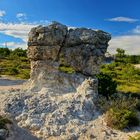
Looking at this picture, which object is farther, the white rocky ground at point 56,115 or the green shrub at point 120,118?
the green shrub at point 120,118

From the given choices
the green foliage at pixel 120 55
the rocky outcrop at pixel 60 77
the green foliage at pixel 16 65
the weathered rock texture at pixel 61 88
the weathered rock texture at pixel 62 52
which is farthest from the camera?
the green foliage at pixel 120 55

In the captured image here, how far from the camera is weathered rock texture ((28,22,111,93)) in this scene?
1137 inches

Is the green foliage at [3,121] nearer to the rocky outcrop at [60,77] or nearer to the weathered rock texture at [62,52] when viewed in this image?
the rocky outcrop at [60,77]

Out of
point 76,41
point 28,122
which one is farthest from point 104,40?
point 28,122

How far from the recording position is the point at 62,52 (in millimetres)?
29547

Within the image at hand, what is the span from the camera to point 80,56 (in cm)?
2912

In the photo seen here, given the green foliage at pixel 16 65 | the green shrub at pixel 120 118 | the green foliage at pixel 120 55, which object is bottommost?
the green shrub at pixel 120 118

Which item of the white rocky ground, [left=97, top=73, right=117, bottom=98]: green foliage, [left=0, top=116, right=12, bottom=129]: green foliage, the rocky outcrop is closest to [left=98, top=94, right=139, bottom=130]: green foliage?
the white rocky ground

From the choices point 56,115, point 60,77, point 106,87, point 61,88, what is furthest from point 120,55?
point 56,115

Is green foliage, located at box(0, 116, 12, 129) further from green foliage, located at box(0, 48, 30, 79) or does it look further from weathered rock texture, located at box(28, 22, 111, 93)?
green foliage, located at box(0, 48, 30, 79)

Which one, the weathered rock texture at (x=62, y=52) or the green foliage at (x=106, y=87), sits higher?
the weathered rock texture at (x=62, y=52)

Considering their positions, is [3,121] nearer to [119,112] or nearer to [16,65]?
[119,112]

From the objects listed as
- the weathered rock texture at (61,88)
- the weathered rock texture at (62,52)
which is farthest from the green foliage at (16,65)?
the weathered rock texture at (61,88)

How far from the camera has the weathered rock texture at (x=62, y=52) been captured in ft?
94.7
